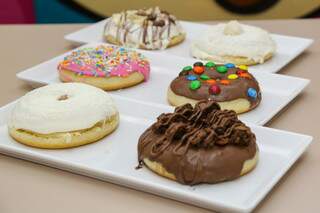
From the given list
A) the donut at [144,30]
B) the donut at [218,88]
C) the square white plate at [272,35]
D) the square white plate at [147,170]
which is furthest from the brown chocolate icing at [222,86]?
the donut at [144,30]

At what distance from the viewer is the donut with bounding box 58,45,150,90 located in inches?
66.0

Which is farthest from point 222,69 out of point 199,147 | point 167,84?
point 199,147

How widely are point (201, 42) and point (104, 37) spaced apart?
1.21 ft

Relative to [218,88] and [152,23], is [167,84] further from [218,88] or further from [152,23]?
[152,23]

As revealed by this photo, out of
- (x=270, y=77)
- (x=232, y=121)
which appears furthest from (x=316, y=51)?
(x=232, y=121)

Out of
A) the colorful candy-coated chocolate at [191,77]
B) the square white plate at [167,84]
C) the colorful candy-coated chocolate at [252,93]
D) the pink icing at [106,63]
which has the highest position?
the colorful candy-coated chocolate at [191,77]

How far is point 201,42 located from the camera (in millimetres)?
1927

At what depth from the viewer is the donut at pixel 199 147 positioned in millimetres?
1151

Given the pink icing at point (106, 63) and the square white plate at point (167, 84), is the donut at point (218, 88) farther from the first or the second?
the pink icing at point (106, 63)

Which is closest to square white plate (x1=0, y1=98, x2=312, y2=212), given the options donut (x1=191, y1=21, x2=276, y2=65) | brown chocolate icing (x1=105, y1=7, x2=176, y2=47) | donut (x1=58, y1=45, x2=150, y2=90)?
donut (x1=58, y1=45, x2=150, y2=90)

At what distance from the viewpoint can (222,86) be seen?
4.97 ft

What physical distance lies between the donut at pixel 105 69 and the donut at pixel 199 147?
0.46 m

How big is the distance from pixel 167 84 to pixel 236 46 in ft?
0.89

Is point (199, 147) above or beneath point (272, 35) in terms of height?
above
